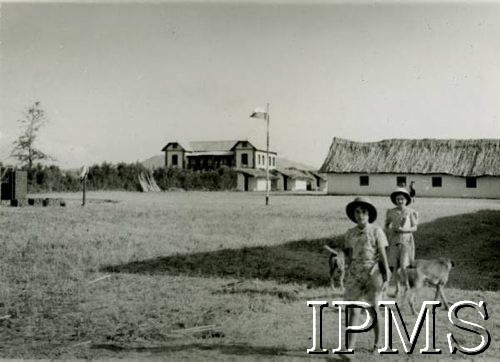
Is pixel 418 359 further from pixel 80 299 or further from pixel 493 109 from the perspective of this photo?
pixel 493 109

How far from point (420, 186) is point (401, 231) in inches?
699

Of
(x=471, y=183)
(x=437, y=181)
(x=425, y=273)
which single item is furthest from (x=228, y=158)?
(x=471, y=183)

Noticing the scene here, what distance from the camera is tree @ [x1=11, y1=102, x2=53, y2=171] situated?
280 inches

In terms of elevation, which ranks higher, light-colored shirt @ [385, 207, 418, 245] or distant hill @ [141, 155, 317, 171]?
distant hill @ [141, 155, 317, 171]

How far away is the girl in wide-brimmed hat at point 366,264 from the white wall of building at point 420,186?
60.4 ft

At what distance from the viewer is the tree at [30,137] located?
7117 millimetres

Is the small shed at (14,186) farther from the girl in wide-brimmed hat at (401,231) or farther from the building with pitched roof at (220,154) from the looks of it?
the girl in wide-brimmed hat at (401,231)

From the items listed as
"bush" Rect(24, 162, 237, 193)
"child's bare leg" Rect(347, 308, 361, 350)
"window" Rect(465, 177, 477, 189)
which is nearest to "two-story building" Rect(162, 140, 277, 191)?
"bush" Rect(24, 162, 237, 193)

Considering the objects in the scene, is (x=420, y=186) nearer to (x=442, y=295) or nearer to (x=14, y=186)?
(x=14, y=186)

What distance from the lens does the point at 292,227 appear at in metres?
9.61

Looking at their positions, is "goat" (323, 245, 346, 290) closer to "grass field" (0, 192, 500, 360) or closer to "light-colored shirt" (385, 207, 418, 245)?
"grass field" (0, 192, 500, 360)

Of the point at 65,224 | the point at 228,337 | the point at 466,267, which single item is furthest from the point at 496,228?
the point at 65,224

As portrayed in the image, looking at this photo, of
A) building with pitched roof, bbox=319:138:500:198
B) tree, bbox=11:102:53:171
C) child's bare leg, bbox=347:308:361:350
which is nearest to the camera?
child's bare leg, bbox=347:308:361:350

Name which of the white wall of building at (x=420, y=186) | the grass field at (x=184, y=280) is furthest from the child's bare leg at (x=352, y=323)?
the white wall of building at (x=420, y=186)
